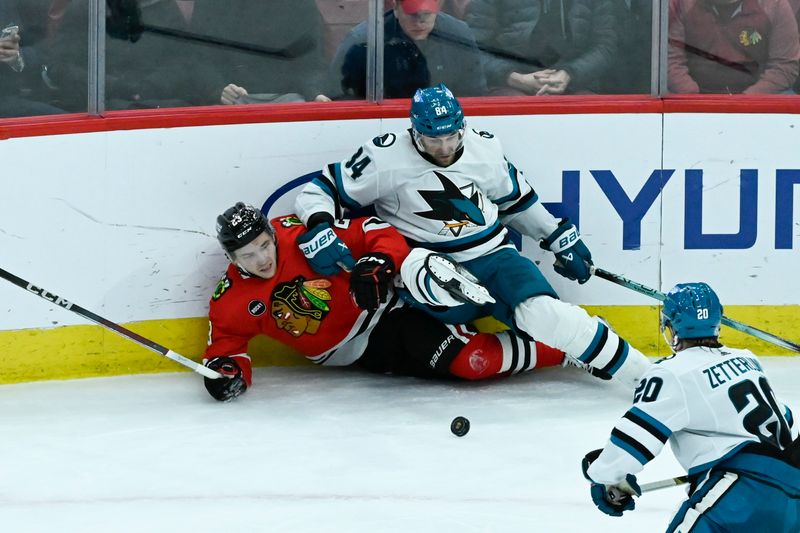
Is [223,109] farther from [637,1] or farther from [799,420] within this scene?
[799,420]

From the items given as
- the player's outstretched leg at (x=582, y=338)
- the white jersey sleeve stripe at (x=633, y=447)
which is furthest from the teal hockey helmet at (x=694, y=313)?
the player's outstretched leg at (x=582, y=338)

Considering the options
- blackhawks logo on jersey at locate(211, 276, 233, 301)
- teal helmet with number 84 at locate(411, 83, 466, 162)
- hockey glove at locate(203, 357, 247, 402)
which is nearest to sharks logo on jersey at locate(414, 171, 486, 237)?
teal helmet with number 84 at locate(411, 83, 466, 162)

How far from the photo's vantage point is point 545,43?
4504 mm

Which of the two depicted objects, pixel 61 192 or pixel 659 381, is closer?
pixel 659 381

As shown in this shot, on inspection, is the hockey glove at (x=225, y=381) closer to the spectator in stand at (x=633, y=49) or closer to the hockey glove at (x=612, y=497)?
the spectator in stand at (x=633, y=49)

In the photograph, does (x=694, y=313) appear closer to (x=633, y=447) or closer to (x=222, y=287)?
(x=633, y=447)

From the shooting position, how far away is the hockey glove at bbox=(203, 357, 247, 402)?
4105 millimetres

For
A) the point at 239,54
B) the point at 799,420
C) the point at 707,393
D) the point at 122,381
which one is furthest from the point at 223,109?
the point at 707,393

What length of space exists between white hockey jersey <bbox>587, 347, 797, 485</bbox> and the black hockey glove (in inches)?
58.4

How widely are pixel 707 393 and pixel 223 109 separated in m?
2.22

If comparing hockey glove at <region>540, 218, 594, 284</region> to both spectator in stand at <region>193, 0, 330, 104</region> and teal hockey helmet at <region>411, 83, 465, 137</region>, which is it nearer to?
teal hockey helmet at <region>411, 83, 465, 137</region>

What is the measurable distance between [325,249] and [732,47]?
1504 mm

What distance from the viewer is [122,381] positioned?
172 inches

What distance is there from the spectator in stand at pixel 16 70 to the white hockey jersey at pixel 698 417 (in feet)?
7.61
